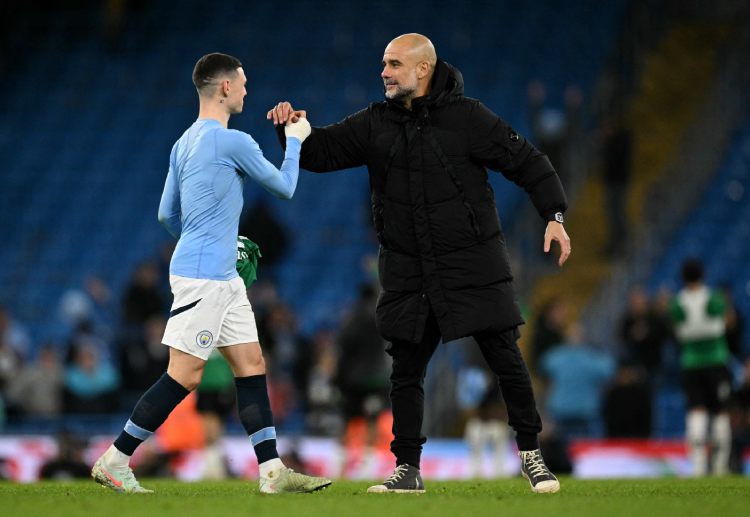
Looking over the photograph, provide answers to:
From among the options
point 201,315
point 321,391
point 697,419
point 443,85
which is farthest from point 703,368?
point 201,315

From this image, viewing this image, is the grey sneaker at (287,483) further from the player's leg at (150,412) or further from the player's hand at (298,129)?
the player's hand at (298,129)

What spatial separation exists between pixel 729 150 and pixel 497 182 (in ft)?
11.1

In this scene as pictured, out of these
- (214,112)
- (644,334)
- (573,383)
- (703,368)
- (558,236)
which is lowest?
(573,383)

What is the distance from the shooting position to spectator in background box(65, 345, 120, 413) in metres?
17.0

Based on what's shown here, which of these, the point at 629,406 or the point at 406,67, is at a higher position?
the point at 406,67

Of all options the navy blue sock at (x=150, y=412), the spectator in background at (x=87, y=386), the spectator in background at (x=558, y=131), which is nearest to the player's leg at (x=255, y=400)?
the navy blue sock at (x=150, y=412)

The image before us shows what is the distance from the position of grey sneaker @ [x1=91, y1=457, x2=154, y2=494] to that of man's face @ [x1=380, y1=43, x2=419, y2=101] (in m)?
2.48

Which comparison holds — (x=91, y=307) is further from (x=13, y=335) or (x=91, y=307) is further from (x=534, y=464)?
(x=534, y=464)

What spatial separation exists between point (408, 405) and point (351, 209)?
14.1 m

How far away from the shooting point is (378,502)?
7086 millimetres

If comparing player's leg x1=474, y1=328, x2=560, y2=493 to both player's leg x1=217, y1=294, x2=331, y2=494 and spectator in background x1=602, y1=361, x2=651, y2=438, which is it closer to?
player's leg x1=217, y1=294, x2=331, y2=494

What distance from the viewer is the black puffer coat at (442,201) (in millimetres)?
7766

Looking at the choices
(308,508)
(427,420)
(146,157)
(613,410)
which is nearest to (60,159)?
(146,157)

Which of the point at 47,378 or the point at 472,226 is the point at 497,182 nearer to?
the point at 47,378
